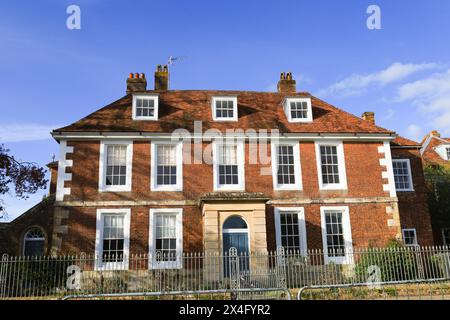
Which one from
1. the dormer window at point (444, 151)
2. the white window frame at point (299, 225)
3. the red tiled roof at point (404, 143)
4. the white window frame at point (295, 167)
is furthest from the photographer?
the dormer window at point (444, 151)

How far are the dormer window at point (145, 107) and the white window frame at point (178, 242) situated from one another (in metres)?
5.17

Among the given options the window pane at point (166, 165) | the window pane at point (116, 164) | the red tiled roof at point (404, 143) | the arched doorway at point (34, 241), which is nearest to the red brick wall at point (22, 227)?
the arched doorway at point (34, 241)

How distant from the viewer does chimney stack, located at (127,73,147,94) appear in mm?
23375

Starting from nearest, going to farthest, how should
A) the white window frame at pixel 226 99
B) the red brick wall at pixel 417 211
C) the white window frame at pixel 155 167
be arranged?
1. the white window frame at pixel 155 167
2. the white window frame at pixel 226 99
3. the red brick wall at pixel 417 211

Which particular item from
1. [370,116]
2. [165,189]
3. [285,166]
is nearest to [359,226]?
[285,166]

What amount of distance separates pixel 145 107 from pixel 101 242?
733 cm

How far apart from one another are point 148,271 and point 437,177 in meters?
20.4

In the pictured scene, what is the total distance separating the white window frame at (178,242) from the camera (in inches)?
714

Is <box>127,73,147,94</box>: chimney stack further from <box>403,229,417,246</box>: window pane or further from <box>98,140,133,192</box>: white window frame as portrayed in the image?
<box>403,229,417,246</box>: window pane

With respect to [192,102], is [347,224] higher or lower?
lower

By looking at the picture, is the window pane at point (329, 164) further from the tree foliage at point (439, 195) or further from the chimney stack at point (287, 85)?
the tree foliage at point (439, 195)
